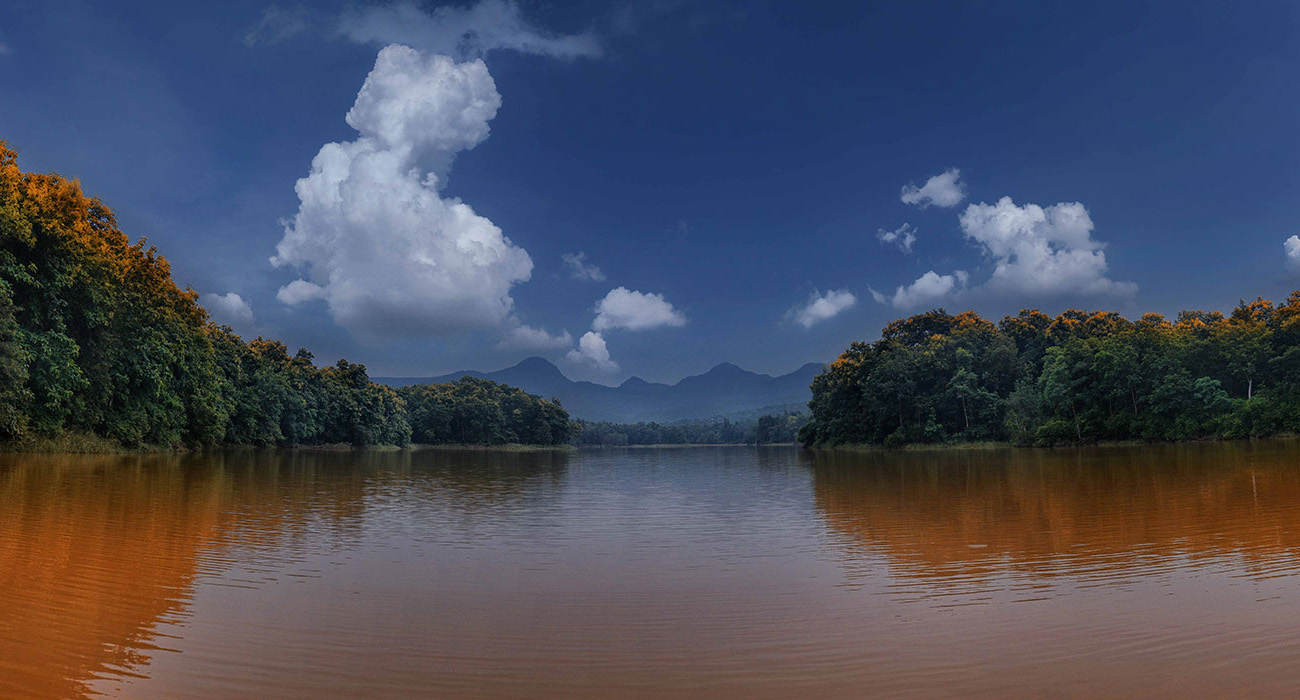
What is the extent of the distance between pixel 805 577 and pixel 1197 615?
12.9ft

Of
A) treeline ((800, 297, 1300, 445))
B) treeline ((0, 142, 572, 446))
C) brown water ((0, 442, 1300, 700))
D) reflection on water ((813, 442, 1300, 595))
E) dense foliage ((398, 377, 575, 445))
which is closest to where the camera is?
brown water ((0, 442, 1300, 700))

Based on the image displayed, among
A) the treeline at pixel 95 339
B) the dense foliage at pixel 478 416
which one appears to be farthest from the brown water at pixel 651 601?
the dense foliage at pixel 478 416

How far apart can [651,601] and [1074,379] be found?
219 ft

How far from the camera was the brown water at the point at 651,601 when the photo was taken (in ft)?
16.6

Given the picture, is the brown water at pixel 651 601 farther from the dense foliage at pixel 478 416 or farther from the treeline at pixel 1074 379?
the dense foliage at pixel 478 416

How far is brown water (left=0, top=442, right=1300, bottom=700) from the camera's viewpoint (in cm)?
507

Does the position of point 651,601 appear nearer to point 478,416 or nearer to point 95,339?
point 95,339

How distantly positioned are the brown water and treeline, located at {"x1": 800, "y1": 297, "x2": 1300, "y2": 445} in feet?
163

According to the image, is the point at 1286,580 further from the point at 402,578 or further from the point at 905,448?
the point at 905,448

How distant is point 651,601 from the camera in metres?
7.74

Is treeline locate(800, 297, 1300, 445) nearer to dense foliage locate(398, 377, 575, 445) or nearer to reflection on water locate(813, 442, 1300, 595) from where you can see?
reflection on water locate(813, 442, 1300, 595)

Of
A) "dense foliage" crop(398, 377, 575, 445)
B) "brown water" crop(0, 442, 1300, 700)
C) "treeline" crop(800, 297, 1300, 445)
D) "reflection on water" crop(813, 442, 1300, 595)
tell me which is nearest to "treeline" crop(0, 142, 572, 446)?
"brown water" crop(0, 442, 1300, 700)

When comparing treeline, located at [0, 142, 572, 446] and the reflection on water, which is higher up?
treeline, located at [0, 142, 572, 446]

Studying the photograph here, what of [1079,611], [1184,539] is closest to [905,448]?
[1184,539]
